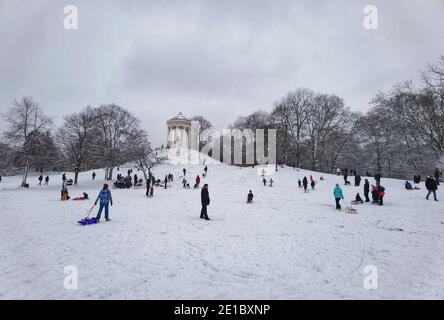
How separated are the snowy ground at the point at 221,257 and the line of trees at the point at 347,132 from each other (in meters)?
22.7

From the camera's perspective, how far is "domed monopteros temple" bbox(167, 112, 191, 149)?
6800 centimetres

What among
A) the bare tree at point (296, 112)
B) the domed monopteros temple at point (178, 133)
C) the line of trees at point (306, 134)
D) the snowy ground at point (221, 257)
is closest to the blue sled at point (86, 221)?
the snowy ground at point (221, 257)

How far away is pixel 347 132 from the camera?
4591cm

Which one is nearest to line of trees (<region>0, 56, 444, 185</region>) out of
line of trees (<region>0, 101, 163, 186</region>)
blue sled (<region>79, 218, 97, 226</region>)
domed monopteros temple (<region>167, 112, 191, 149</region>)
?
line of trees (<region>0, 101, 163, 186</region>)

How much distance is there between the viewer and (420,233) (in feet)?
28.0

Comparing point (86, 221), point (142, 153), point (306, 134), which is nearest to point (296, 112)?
point (306, 134)

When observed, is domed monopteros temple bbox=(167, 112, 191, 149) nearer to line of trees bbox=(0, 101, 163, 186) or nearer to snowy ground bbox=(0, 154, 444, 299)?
line of trees bbox=(0, 101, 163, 186)

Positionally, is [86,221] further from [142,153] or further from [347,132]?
[347,132]

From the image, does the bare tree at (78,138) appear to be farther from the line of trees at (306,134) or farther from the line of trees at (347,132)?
the line of trees at (347,132)
